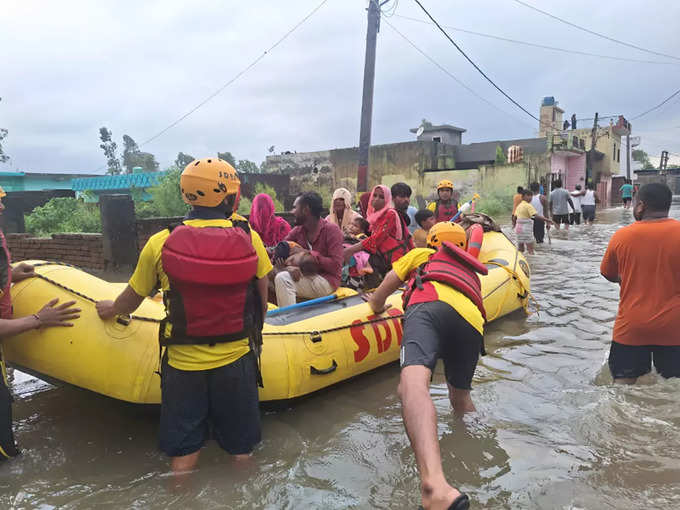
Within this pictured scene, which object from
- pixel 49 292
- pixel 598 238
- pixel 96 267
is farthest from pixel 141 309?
pixel 598 238

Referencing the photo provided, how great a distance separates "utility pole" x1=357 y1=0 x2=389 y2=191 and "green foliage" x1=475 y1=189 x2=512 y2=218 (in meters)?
10.6

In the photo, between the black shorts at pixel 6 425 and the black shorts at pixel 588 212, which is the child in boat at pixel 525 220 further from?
the black shorts at pixel 6 425

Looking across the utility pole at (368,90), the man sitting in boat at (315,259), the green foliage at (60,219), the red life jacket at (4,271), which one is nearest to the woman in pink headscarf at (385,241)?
the man sitting in boat at (315,259)

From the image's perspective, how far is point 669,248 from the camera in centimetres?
273

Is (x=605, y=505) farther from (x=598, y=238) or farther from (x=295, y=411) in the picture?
(x=598, y=238)

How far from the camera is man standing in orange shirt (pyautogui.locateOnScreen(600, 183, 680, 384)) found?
276 cm

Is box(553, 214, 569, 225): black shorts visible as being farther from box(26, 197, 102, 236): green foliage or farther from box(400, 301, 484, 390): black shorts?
box(400, 301, 484, 390): black shorts

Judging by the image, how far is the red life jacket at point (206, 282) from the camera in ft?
6.77

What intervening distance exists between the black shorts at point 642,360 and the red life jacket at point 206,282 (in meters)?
2.30

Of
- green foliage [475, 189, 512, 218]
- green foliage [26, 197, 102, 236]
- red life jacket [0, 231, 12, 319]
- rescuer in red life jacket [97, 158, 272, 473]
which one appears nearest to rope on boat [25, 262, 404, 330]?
red life jacket [0, 231, 12, 319]

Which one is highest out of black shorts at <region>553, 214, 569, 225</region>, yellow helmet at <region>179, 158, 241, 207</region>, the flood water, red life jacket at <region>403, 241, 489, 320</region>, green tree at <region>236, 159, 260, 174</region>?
green tree at <region>236, 159, 260, 174</region>

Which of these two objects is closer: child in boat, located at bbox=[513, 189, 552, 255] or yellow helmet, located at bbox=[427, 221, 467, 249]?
yellow helmet, located at bbox=[427, 221, 467, 249]

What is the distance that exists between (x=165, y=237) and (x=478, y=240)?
2.75m

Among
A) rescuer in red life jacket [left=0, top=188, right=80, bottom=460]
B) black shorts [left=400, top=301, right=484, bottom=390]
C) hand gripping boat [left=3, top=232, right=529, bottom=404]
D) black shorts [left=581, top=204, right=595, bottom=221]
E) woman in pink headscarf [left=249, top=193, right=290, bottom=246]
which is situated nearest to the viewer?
black shorts [left=400, top=301, right=484, bottom=390]
